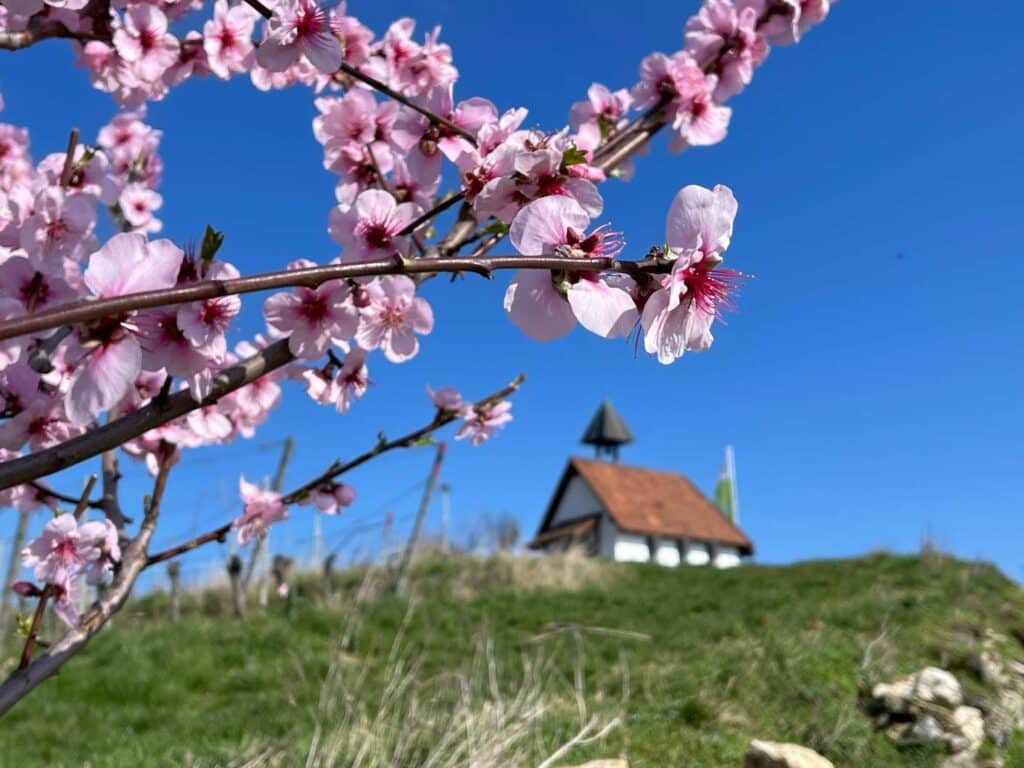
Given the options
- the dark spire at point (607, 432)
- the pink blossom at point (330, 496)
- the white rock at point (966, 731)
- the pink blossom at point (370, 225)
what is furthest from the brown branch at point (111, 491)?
the dark spire at point (607, 432)

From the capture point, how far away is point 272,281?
975 mm

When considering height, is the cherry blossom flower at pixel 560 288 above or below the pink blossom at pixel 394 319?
below

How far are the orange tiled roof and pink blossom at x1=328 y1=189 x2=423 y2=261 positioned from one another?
2318 centimetres

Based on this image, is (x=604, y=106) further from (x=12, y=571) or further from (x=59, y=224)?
(x=12, y=571)

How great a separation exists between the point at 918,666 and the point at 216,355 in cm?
541

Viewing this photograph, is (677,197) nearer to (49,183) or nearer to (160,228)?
(49,183)

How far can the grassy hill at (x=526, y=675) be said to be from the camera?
3.44 metres

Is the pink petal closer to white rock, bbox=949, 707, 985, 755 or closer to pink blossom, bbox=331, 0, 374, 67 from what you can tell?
pink blossom, bbox=331, 0, 374, 67

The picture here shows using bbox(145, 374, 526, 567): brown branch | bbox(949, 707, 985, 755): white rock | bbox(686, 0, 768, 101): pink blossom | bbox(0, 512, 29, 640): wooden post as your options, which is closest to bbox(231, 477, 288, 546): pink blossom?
bbox(145, 374, 526, 567): brown branch

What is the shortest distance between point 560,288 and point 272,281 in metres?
0.34

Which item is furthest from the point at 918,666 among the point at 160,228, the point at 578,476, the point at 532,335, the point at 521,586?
the point at 578,476

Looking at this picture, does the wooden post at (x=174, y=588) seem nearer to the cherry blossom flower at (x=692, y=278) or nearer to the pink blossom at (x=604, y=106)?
the pink blossom at (x=604, y=106)

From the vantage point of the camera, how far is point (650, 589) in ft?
40.9

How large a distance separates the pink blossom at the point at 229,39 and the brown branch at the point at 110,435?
3.87 feet
